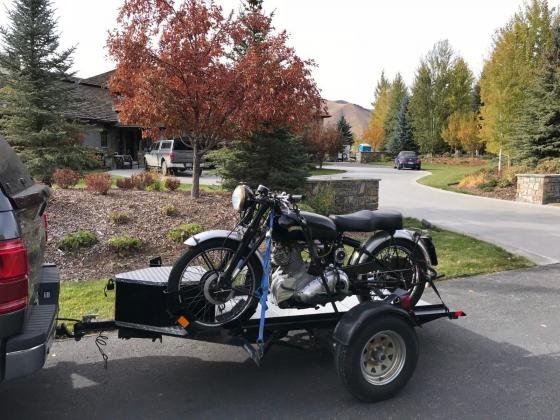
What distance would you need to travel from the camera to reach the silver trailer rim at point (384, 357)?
3.83 meters

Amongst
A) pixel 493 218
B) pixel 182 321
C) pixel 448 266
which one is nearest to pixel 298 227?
pixel 182 321

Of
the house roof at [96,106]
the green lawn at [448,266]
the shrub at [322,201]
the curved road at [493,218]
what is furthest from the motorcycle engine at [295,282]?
the house roof at [96,106]

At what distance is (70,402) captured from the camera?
369 centimetres

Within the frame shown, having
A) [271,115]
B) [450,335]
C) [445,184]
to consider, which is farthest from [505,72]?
[450,335]

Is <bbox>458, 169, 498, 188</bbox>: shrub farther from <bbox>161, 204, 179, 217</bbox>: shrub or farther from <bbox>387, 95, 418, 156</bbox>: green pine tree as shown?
<bbox>387, 95, 418, 156</bbox>: green pine tree

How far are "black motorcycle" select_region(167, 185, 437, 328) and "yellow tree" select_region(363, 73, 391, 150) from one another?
59.9m

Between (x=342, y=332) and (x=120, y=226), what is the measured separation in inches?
224

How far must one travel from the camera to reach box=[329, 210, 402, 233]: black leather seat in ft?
14.5

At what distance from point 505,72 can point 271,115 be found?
1622 centimetres

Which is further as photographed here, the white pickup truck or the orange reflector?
the white pickup truck

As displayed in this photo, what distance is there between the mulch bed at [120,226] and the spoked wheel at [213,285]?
3.41 m

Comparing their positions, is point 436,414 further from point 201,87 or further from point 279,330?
point 201,87

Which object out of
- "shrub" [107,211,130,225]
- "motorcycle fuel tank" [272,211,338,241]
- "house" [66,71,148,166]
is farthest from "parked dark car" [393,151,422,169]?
"motorcycle fuel tank" [272,211,338,241]

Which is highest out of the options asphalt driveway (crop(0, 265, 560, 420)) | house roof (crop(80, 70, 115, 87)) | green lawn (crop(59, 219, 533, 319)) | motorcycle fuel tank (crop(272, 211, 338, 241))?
house roof (crop(80, 70, 115, 87))
